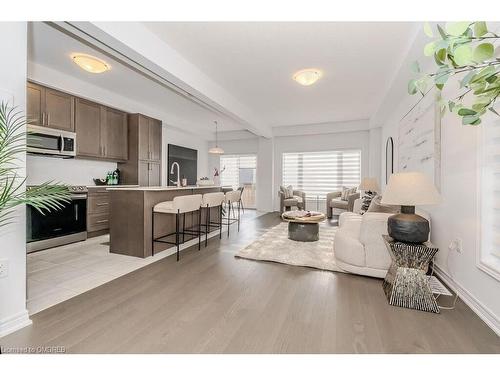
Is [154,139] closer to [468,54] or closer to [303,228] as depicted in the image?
[303,228]

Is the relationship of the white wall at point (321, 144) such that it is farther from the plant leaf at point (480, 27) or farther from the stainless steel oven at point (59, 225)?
the plant leaf at point (480, 27)

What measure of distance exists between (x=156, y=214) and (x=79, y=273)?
1100mm

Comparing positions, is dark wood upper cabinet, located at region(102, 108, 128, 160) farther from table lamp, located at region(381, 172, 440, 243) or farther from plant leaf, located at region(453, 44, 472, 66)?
plant leaf, located at region(453, 44, 472, 66)

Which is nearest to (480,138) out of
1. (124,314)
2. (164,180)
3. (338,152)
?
(124,314)

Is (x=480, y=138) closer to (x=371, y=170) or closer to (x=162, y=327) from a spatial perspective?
(x=162, y=327)

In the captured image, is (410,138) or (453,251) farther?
(410,138)

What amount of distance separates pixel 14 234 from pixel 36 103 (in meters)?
2.91

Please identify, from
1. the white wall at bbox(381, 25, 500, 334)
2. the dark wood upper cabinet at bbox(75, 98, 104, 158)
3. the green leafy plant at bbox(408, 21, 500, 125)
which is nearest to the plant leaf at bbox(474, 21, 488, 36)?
the green leafy plant at bbox(408, 21, 500, 125)

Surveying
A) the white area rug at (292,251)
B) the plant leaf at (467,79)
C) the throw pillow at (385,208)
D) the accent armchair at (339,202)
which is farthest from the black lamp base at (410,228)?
the accent armchair at (339,202)

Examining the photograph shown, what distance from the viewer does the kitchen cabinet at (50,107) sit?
3436mm

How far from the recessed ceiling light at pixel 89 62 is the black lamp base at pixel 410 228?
409 centimetres

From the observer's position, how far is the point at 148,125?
5.32 meters

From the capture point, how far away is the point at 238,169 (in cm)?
873

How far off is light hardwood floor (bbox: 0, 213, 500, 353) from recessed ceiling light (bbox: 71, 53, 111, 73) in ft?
9.29
